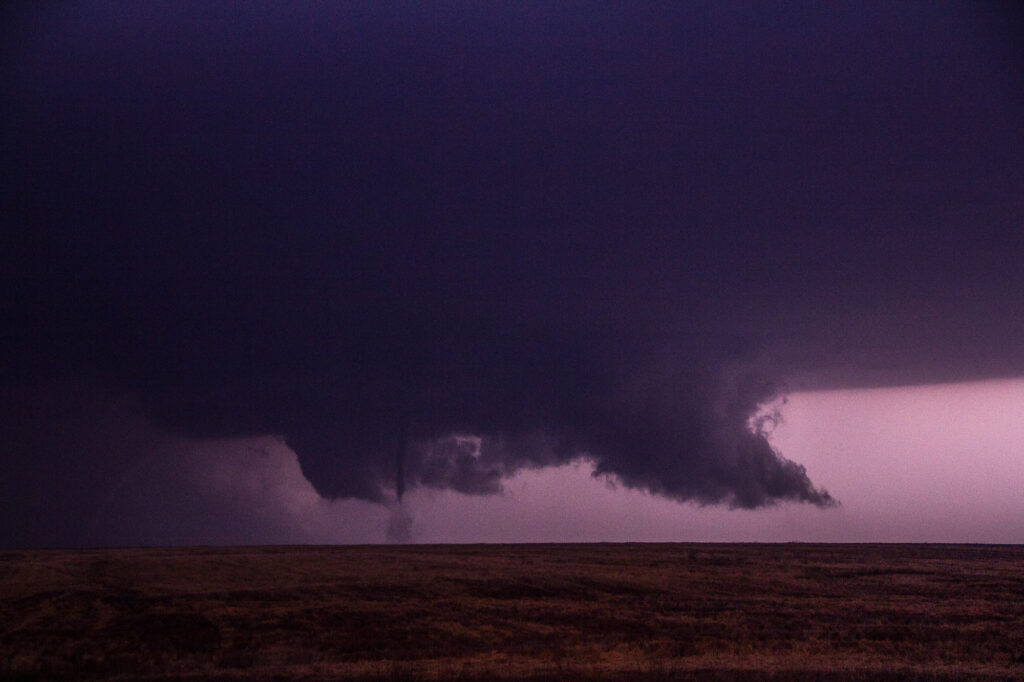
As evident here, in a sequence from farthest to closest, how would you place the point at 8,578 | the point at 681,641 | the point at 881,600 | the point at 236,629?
the point at 8,578 < the point at 881,600 < the point at 236,629 < the point at 681,641

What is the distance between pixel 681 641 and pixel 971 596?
71.4 feet

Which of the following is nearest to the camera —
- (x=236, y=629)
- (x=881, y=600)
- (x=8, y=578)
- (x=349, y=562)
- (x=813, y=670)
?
(x=813, y=670)

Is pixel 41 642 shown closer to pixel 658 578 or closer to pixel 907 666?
pixel 907 666

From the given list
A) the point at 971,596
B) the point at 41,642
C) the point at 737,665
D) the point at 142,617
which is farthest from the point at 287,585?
the point at 971,596

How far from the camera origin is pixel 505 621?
35.4m

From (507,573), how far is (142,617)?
2211cm

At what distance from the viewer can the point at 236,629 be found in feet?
110

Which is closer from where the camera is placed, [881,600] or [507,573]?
[881,600]

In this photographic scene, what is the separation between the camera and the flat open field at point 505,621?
2517cm

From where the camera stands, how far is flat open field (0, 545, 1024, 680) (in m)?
25.2

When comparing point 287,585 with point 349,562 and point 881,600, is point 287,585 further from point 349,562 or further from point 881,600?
point 881,600

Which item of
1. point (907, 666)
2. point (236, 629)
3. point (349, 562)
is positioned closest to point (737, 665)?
point (907, 666)

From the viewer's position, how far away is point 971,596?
4428cm

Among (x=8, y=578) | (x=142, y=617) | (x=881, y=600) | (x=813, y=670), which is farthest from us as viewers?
(x=8, y=578)
